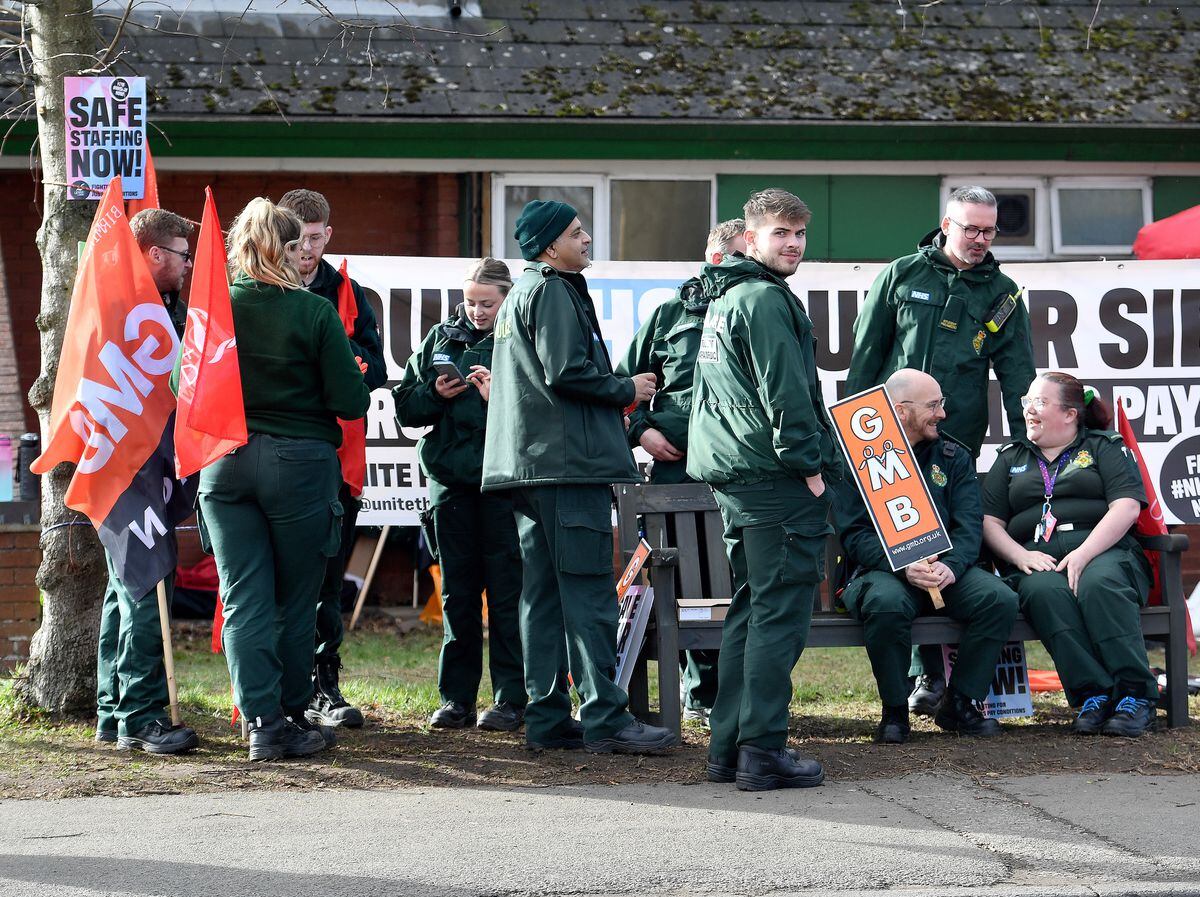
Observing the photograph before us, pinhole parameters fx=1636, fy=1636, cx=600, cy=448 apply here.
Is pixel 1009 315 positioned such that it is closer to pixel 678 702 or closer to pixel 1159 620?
pixel 1159 620

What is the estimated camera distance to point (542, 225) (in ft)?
20.5

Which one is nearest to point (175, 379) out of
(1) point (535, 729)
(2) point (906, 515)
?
(1) point (535, 729)

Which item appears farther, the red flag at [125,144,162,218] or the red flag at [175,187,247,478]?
the red flag at [125,144,162,218]

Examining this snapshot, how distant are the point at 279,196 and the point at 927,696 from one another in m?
6.05

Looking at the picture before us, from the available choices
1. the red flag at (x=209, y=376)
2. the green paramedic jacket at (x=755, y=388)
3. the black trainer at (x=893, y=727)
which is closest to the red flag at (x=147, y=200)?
the red flag at (x=209, y=376)

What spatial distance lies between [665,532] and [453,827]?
7.75 feet

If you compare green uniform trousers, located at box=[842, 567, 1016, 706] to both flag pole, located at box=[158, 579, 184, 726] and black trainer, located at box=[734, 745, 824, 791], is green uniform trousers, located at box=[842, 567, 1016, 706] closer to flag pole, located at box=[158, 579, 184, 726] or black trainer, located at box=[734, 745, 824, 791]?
black trainer, located at box=[734, 745, 824, 791]

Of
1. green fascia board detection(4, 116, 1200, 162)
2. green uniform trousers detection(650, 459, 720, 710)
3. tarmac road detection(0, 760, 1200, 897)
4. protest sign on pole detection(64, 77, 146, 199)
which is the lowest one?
tarmac road detection(0, 760, 1200, 897)

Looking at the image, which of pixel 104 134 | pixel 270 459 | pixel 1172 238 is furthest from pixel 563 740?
pixel 1172 238

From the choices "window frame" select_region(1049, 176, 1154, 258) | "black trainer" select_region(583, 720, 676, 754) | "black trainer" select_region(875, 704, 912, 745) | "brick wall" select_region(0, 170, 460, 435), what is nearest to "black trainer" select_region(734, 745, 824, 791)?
"black trainer" select_region(583, 720, 676, 754)

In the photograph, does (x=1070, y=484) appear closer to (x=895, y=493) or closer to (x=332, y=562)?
(x=895, y=493)

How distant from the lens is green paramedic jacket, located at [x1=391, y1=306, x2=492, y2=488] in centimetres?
693

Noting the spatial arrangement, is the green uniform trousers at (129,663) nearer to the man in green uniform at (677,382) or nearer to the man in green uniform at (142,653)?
the man in green uniform at (142,653)

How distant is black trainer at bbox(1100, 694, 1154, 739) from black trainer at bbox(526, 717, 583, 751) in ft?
7.32
